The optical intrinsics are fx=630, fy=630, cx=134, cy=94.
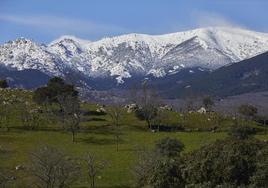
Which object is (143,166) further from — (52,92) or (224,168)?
(52,92)

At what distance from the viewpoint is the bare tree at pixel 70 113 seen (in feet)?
427

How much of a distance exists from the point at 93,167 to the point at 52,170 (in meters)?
8.85

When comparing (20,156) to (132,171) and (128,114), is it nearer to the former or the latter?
(132,171)

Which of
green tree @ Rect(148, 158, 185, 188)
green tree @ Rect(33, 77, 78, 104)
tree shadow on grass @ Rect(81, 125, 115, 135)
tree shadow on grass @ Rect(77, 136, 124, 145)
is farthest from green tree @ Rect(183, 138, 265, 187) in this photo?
green tree @ Rect(33, 77, 78, 104)

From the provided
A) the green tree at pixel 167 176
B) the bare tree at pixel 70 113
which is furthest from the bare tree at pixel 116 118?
the green tree at pixel 167 176

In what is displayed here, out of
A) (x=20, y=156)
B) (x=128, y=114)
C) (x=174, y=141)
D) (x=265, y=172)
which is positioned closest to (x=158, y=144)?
(x=174, y=141)

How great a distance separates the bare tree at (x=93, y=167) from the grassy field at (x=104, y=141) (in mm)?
904

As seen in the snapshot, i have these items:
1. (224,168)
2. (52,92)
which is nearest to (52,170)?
(224,168)

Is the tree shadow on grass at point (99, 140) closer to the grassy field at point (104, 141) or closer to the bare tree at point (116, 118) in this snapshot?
the grassy field at point (104, 141)

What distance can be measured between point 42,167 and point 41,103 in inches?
2835

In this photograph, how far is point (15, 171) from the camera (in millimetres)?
97562

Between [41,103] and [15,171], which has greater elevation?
[41,103]

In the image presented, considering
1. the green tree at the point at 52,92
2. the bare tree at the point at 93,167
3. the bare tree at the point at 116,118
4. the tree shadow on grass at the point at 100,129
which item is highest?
the green tree at the point at 52,92

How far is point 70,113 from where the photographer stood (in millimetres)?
141875
